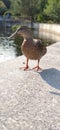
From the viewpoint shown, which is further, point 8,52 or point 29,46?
point 8,52

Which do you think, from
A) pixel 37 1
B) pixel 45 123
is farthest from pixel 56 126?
pixel 37 1

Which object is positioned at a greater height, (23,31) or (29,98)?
(23,31)

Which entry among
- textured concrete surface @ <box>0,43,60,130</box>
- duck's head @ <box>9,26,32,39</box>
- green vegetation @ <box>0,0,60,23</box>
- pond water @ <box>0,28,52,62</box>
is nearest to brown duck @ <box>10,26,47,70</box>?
duck's head @ <box>9,26,32,39</box>

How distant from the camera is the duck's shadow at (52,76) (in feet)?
23.5

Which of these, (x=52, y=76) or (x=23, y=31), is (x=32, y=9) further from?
(x=52, y=76)

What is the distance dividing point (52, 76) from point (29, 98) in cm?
180

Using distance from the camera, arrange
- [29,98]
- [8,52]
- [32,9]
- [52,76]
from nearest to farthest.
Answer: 1. [29,98]
2. [52,76]
3. [8,52]
4. [32,9]

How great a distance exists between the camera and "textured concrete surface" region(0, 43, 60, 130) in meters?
5.03

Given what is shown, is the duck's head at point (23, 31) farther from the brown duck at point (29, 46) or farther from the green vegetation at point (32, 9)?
the green vegetation at point (32, 9)

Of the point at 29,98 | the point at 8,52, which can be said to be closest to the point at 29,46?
the point at 29,98

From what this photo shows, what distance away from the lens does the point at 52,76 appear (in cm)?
779

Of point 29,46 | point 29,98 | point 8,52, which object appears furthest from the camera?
point 8,52

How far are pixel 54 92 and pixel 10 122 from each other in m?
1.70

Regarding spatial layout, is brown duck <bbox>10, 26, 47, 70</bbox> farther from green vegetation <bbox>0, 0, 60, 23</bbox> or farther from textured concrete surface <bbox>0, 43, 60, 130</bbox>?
green vegetation <bbox>0, 0, 60, 23</bbox>
